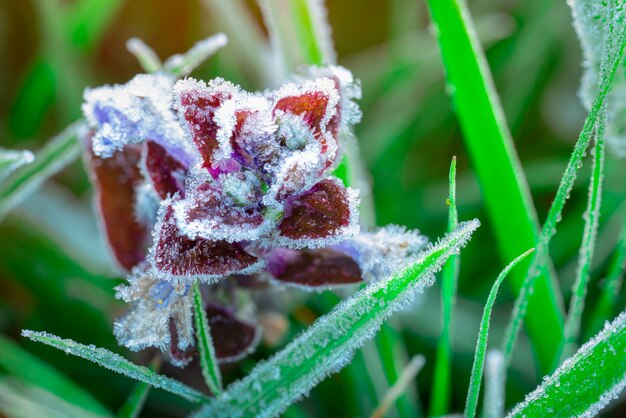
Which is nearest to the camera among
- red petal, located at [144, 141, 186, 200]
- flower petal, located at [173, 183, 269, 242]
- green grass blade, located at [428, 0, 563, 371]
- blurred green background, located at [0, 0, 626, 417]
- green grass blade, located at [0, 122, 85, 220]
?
flower petal, located at [173, 183, 269, 242]

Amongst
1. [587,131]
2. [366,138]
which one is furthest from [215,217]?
[366,138]

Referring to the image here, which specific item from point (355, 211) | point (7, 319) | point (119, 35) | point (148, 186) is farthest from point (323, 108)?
point (119, 35)

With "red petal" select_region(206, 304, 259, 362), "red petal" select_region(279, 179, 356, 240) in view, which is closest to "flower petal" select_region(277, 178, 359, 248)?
"red petal" select_region(279, 179, 356, 240)

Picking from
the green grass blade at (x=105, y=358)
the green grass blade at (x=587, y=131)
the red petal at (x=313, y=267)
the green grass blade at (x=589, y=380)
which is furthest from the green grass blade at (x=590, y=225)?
the green grass blade at (x=105, y=358)

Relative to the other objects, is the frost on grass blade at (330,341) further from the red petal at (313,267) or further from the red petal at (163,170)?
the red petal at (163,170)

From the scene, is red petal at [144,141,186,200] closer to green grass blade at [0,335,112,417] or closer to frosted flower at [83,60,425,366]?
frosted flower at [83,60,425,366]

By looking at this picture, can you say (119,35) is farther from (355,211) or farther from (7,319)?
(355,211)

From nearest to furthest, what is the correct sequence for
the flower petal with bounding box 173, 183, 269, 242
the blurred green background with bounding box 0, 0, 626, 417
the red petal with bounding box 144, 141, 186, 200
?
the flower petal with bounding box 173, 183, 269, 242, the red petal with bounding box 144, 141, 186, 200, the blurred green background with bounding box 0, 0, 626, 417
